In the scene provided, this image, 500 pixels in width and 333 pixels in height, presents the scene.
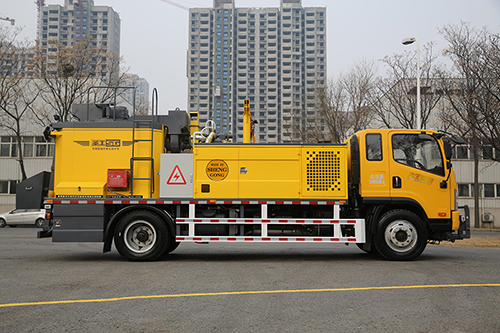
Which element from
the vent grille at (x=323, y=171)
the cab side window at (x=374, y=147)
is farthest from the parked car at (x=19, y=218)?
the cab side window at (x=374, y=147)

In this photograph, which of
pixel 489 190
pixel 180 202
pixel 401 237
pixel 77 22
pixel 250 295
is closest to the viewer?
pixel 250 295

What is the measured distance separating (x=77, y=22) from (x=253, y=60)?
213 feet

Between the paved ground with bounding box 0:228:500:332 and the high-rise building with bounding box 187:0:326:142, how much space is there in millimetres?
125149

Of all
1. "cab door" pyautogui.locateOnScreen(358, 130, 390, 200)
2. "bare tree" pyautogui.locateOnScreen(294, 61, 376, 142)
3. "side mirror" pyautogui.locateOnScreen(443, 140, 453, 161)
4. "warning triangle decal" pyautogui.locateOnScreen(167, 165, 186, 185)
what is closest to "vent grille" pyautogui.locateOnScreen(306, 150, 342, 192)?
"cab door" pyautogui.locateOnScreen(358, 130, 390, 200)

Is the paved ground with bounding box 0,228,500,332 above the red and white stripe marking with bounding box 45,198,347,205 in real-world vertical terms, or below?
below

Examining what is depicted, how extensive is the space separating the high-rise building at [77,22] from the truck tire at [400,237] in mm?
142530

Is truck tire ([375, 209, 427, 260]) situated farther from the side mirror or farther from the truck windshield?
the side mirror

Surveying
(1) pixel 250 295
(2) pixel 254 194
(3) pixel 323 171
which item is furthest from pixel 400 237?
(1) pixel 250 295

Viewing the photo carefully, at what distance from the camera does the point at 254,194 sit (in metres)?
9.33

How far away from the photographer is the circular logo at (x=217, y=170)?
937 centimetres

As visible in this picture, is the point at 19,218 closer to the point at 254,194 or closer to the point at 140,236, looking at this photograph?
the point at 140,236

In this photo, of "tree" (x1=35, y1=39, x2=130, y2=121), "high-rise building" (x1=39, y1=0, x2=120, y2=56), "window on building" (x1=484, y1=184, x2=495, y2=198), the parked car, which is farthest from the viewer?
"high-rise building" (x1=39, y1=0, x2=120, y2=56)

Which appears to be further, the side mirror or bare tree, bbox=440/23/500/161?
bare tree, bbox=440/23/500/161

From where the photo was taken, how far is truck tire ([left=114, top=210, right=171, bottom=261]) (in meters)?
9.20
